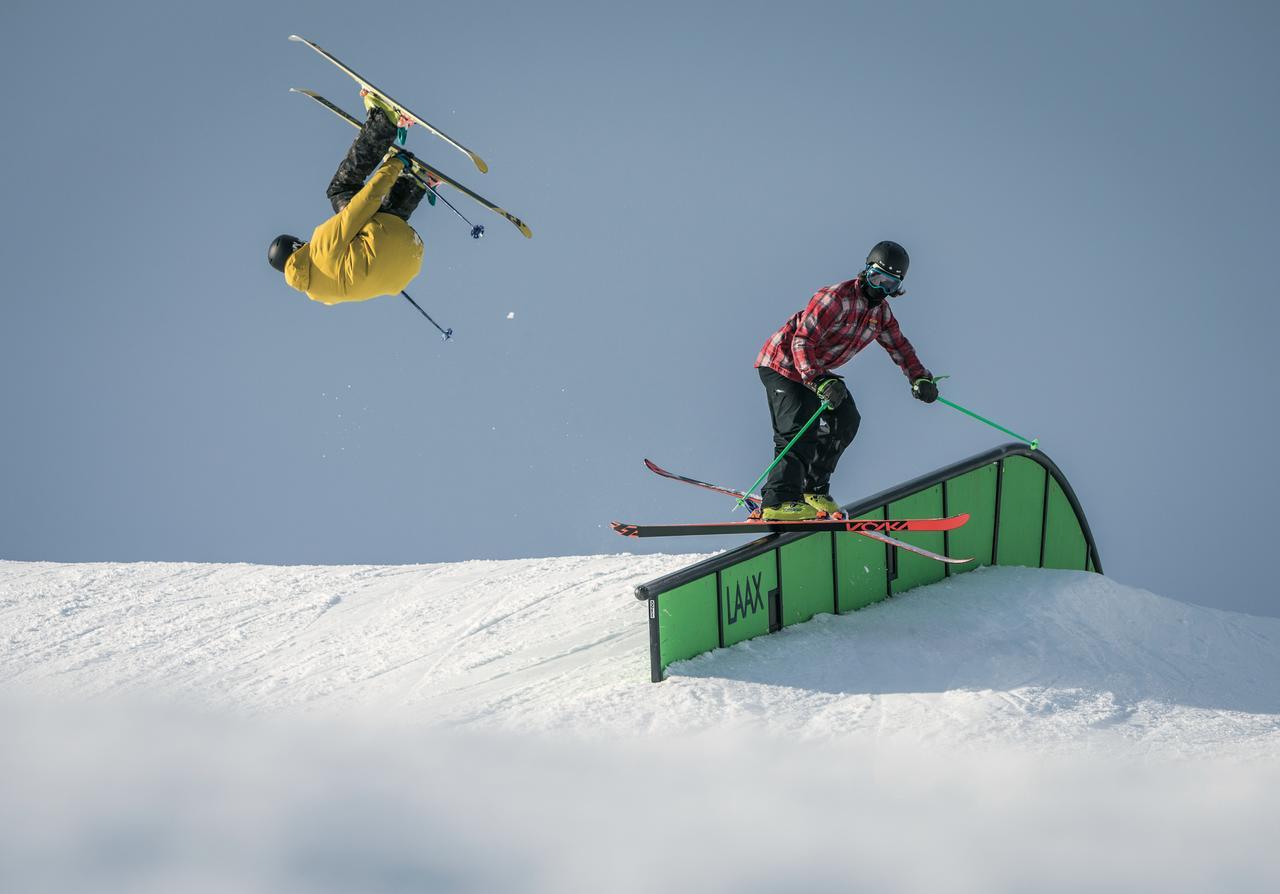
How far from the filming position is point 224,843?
4.02 m

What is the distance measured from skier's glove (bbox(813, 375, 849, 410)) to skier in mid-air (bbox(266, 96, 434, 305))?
5.61 feet

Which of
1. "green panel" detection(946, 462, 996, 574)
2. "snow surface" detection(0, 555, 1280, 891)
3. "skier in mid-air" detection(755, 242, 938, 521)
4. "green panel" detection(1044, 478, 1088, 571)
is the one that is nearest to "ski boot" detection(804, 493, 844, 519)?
"skier in mid-air" detection(755, 242, 938, 521)

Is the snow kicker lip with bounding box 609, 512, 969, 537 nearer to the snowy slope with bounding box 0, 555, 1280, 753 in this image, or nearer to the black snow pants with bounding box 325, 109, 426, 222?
the snowy slope with bounding box 0, 555, 1280, 753

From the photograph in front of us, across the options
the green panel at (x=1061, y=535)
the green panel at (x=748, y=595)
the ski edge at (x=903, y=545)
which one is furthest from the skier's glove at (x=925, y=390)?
the green panel at (x=1061, y=535)

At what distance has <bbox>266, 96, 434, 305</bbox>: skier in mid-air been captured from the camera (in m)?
5.02

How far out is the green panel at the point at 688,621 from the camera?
5.43 meters

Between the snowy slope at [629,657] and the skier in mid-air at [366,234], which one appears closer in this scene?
the skier in mid-air at [366,234]

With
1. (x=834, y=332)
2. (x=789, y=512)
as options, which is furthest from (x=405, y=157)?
(x=789, y=512)

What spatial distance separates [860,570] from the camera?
6.32m

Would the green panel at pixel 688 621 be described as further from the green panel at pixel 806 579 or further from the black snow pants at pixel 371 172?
the black snow pants at pixel 371 172

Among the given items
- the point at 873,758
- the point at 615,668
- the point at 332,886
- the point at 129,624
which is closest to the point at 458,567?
the point at 129,624

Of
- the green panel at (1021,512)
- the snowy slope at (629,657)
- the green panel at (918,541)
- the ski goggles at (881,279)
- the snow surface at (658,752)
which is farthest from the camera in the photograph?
the green panel at (1021,512)

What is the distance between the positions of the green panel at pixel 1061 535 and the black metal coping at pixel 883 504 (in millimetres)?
43

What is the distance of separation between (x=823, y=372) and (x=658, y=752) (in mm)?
1811
